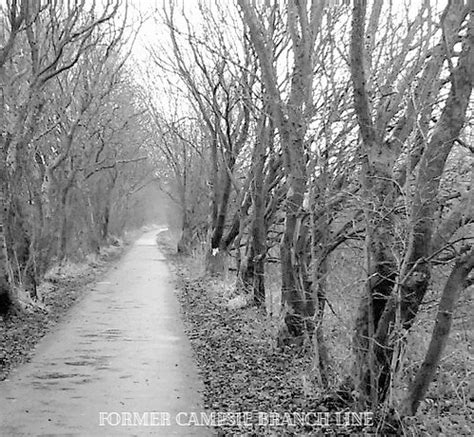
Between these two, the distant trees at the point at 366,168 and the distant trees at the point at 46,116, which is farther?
the distant trees at the point at 46,116

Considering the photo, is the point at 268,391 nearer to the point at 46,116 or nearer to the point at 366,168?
the point at 366,168

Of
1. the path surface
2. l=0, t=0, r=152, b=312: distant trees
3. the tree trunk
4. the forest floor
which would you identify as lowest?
the path surface

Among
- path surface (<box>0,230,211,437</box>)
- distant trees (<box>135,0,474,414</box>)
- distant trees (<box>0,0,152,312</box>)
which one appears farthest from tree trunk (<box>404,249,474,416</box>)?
distant trees (<box>0,0,152,312</box>)

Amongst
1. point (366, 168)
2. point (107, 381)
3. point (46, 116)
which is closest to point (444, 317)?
point (366, 168)

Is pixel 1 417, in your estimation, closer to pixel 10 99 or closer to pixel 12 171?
pixel 12 171

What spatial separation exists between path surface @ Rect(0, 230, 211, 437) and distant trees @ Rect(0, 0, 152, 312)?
7.24ft

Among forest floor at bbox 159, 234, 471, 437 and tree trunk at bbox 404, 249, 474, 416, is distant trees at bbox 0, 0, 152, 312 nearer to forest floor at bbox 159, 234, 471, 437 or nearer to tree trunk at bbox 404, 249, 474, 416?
forest floor at bbox 159, 234, 471, 437

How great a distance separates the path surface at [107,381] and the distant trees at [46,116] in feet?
7.24

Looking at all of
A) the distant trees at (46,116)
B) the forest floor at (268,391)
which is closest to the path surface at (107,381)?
the forest floor at (268,391)

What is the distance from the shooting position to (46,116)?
73.4 ft

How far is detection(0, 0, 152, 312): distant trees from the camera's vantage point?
51.3ft

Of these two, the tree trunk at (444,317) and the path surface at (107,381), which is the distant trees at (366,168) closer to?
the tree trunk at (444,317)

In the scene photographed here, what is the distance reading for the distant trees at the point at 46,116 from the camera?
1563 centimetres

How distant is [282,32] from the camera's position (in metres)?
15.4
